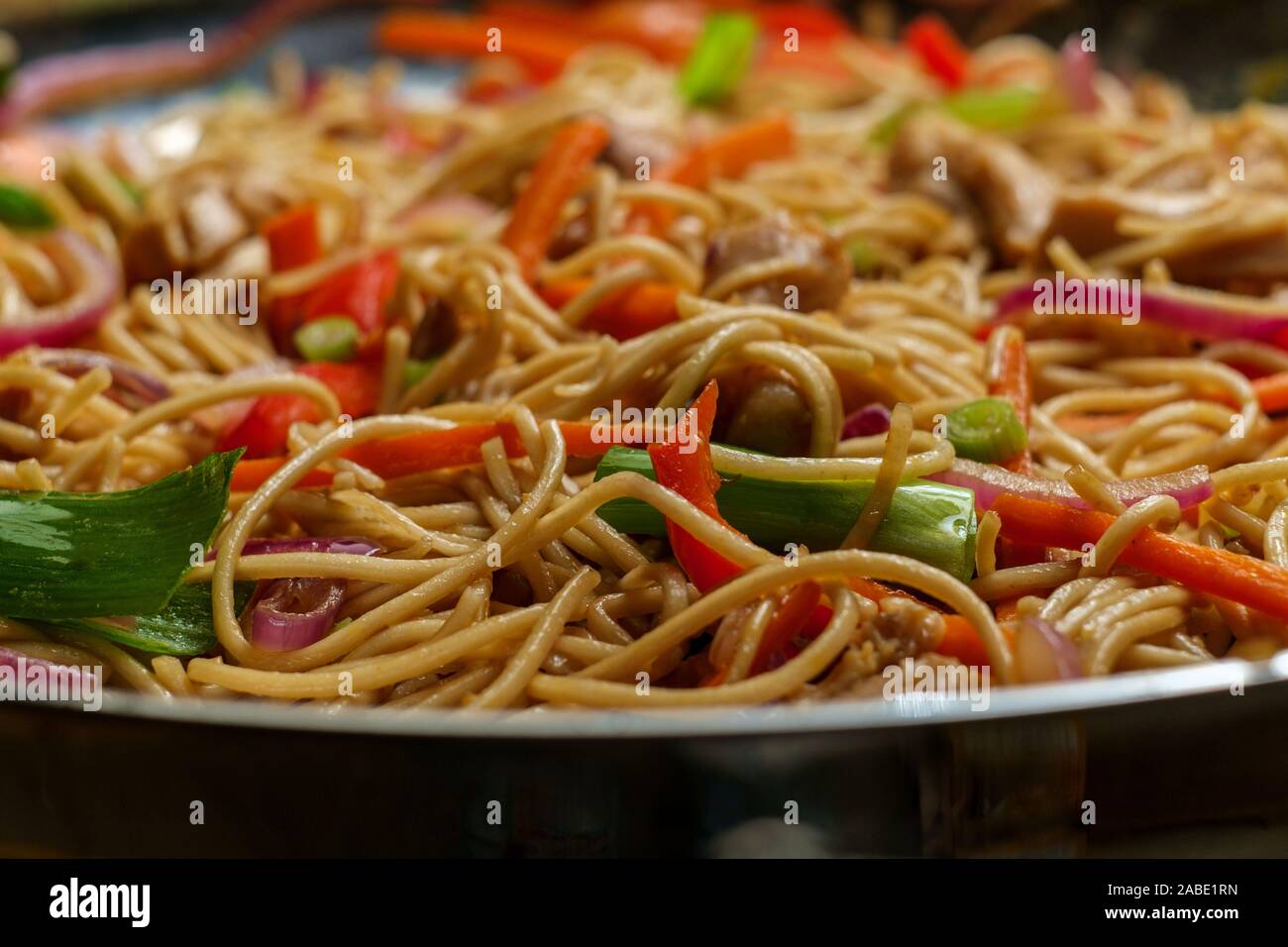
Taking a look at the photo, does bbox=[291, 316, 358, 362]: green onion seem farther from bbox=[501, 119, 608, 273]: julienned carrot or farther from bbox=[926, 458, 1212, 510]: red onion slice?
bbox=[926, 458, 1212, 510]: red onion slice

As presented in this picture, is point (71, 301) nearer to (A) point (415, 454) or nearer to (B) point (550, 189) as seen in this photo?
(B) point (550, 189)

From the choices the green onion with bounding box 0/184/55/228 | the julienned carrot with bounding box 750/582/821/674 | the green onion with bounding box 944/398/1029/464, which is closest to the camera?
the julienned carrot with bounding box 750/582/821/674

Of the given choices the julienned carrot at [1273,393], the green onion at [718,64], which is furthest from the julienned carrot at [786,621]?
the green onion at [718,64]

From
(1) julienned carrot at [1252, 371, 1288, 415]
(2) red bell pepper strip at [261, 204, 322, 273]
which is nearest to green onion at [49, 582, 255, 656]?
(2) red bell pepper strip at [261, 204, 322, 273]

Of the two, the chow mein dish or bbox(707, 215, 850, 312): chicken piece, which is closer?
the chow mein dish

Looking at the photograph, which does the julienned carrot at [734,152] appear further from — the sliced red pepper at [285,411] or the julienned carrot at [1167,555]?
the julienned carrot at [1167,555]

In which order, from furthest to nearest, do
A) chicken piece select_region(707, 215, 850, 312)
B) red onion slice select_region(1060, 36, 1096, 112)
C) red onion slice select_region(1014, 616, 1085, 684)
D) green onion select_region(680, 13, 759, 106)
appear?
green onion select_region(680, 13, 759, 106) → red onion slice select_region(1060, 36, 1096, 112) → chicken piece select_region(707, 215, 850, 312) → red onion slice select_region(1014, 616, 1085, 684)
